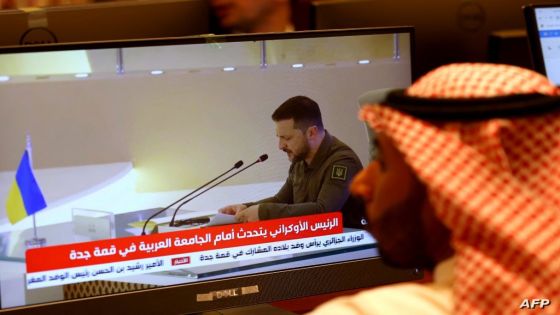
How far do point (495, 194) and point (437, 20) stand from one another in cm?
129

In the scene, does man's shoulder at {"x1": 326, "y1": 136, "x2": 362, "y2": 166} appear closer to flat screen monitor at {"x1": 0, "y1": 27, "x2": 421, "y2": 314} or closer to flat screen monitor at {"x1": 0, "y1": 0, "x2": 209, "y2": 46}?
flat screen monitor at {"x1": 0, "y1": 27, "x2": 421, "y2": 314}

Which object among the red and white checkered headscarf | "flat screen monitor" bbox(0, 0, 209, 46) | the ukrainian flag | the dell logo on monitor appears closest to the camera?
the red and white checkered headscarf

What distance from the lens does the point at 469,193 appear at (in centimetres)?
82

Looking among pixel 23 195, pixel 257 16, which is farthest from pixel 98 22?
pixel 257 16

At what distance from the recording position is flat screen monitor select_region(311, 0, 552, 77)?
6.32ft

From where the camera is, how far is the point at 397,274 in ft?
5.41

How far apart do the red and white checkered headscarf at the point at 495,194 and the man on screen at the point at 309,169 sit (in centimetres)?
66

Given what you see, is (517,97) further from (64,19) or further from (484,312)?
(64,19)

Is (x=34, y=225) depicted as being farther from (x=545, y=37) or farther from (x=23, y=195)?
(x=545, y=37)

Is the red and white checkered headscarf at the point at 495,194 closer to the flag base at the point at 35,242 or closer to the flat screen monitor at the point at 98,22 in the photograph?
the flag base at the point at 35,242

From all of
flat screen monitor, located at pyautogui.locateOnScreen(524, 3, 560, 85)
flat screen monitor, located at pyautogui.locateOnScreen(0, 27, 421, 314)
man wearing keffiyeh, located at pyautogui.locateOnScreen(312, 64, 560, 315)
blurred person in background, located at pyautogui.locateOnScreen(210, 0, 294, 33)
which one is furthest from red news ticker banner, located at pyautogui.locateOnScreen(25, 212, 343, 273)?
blurred person in background, located at pyautogui.locateOnScreen(210, 0, 294, 33)

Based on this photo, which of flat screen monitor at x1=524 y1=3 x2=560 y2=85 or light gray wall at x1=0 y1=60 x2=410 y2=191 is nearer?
light gray wall at x1=0 y1=60 x2=410 y2=191

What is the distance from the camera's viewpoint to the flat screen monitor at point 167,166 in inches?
55.1

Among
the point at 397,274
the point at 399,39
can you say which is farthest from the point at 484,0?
the point at 397,274
